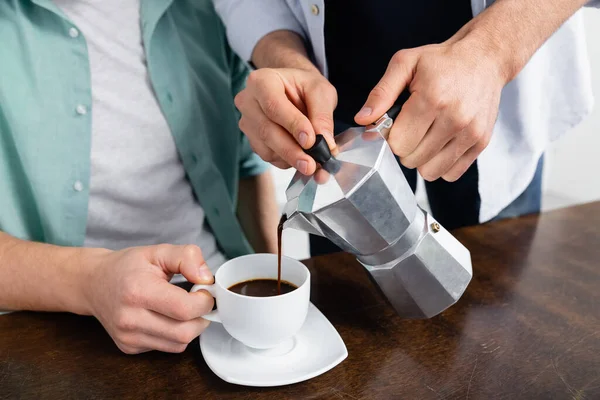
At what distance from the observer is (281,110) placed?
2.57 ft

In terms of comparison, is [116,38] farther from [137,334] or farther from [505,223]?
[505,223]

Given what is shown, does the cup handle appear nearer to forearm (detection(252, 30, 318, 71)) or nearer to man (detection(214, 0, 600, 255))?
man (detection(214, 0, 600, 255))

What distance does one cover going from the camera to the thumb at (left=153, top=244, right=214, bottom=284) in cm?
75

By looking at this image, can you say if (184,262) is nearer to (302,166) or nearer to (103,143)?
(302,166)

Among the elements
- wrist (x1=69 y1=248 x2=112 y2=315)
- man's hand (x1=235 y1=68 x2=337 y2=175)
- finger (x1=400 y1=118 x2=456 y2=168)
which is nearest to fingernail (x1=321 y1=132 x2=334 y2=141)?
man's hand (x1=235 y1=68 x2=337 y2=175)

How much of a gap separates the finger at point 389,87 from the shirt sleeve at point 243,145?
1.86 ft

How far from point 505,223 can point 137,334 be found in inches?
27.0

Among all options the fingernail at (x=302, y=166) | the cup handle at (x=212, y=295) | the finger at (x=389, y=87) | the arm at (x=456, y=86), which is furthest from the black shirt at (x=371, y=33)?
the cup handle at (x=212, y=295)

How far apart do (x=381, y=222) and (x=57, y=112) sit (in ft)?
1.99

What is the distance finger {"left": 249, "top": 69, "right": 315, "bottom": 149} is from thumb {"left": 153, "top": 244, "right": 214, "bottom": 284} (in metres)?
0.20

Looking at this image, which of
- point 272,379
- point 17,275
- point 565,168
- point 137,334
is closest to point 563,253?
Result: point 272,379

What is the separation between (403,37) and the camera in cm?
111

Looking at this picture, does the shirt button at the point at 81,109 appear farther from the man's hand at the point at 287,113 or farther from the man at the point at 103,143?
the man's hand at the point at 287,113

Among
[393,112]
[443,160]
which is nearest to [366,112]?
[393,112]
